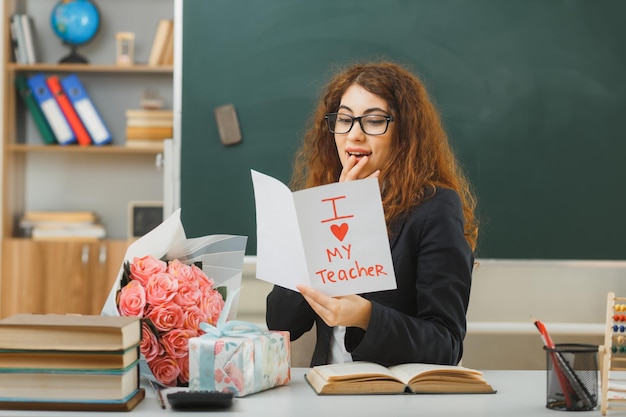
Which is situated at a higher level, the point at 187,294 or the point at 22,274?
the point at 187,294

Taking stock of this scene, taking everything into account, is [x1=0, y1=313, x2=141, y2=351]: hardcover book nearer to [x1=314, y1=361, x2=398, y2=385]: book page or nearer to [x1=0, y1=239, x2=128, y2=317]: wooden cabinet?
[x1=314, y1=361, x2=398, y2=385]: book page

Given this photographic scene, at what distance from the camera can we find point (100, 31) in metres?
4.60

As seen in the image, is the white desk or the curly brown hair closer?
the white desk

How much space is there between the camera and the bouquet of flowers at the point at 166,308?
1443mm

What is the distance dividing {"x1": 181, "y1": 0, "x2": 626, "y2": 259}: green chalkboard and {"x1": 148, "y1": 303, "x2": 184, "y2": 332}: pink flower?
2.04m

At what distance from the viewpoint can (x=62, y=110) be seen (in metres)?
4.39

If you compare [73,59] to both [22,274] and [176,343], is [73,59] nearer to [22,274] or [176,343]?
[22,274]

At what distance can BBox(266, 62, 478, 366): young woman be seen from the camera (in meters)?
1.75

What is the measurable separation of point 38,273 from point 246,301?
1395mm

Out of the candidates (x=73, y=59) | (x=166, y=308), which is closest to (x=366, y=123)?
(x=166, y=308)

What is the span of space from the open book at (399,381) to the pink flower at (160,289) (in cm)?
29

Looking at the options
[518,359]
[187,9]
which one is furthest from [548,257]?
[187,9]

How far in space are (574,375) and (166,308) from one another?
0.68 metres

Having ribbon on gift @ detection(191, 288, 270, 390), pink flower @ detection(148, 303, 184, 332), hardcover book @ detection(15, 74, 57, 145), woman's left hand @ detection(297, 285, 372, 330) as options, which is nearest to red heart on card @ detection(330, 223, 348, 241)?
woman's left hand @ detection(297, 285, 372, 330)
